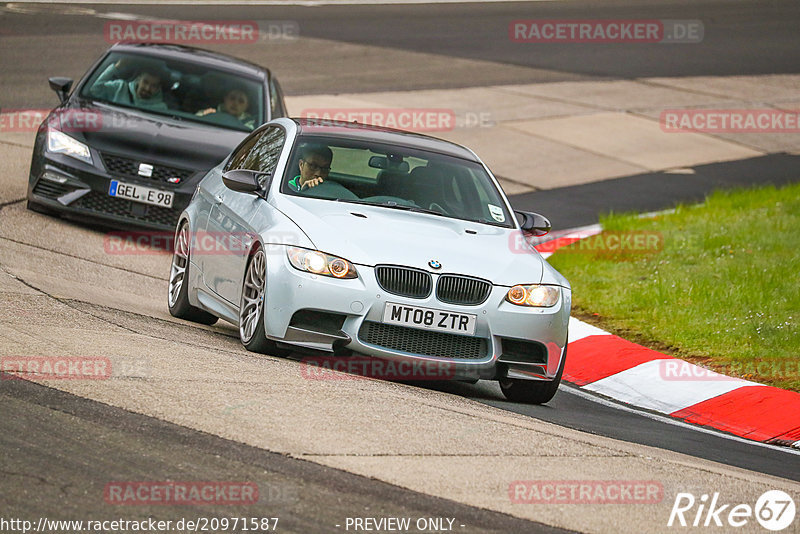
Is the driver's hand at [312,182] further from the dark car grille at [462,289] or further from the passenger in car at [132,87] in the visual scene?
the passenger in car at [132,87]

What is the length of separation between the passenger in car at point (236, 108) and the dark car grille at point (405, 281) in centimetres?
577

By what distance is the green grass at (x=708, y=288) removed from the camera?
10133 millimetres

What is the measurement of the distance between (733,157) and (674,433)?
1395cm

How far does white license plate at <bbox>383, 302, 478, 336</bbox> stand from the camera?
24.9ft

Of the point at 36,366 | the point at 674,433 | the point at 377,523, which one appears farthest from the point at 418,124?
the point at 377,523

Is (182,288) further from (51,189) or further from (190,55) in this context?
(190,55)

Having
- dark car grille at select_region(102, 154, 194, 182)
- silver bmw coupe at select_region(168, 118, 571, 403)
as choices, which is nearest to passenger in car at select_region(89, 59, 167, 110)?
dark car grille at select_region(102, 154, 194, 182)

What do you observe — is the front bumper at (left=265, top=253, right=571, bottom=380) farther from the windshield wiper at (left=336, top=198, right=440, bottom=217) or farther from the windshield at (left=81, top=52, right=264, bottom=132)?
the windshield at (left=81, top=52, right=264, bottom=132)

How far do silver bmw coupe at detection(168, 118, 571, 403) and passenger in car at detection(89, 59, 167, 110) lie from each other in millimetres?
4105

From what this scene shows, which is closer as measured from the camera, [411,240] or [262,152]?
[411,240]

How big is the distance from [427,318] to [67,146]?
582 centimetres

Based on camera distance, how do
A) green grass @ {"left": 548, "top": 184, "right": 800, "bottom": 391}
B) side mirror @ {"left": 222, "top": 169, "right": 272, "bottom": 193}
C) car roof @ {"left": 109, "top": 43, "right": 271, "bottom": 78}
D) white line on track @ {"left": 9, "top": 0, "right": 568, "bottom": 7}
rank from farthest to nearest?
white line on track @ {"left": 9, "top": 0, "right": 568, "bottom": 7} < car roof @ {"left": 109, "top": 43, "right": 271, "bottom": 78} < green grass @ {"left": 548, "top": 184, "right": 800, "bottom": 391} < side mirror @ {"left": 222, "top": 169, "right": 272, "bottom": 193}

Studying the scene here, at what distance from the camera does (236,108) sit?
13.3 meters

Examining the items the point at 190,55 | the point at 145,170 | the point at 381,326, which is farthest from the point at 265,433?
the point at 190,55
